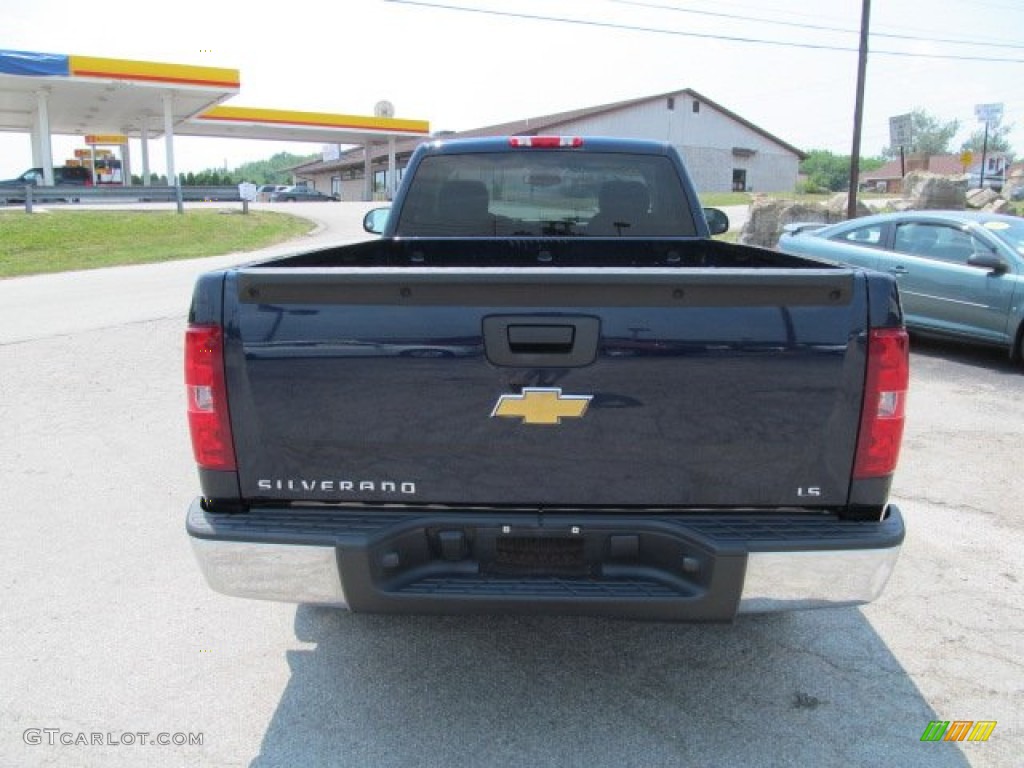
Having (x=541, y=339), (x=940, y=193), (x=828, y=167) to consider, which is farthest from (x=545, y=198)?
(x=828, y=167)

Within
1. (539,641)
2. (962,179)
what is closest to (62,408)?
(539,641)

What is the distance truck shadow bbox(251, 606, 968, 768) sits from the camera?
281 centimetres

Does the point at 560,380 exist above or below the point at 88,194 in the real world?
below

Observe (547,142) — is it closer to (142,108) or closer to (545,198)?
(545,198)

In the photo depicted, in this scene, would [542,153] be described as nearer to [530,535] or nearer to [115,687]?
[530,535]

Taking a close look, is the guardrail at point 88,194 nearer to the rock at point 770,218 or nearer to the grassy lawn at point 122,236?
the grassy lawn at point 122,236

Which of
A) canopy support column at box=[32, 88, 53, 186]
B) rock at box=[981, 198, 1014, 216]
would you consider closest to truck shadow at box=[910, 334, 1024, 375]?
rock at box=[981, 198, 1014, 216]

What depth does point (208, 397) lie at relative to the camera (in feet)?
8.63

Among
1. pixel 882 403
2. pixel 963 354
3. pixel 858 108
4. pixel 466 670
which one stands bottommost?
pixel 466 670

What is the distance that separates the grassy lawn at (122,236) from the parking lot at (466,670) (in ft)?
51.7

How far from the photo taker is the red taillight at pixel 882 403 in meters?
2.51

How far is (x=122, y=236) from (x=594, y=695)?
23970 millimetres

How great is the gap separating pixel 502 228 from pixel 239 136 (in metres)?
57.9

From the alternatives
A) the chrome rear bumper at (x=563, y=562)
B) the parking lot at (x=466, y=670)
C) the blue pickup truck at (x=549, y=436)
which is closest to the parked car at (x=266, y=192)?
the parking lot at (x=466, y=670)
